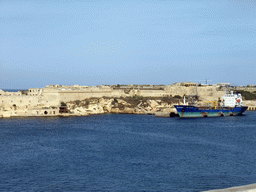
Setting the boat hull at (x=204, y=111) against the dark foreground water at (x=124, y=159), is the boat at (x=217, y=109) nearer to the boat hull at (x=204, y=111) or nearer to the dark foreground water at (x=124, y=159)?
the boat hull at (x=204, y=111)

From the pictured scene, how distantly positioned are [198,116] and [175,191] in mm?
35302

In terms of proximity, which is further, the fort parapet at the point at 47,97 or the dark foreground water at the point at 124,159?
the fort parapet at the point at 47,97

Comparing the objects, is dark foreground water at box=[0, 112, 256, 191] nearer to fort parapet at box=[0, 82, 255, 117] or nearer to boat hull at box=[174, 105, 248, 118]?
fort parapet at box=[0, 82, 255, 117]

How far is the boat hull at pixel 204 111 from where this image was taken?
46500 millimetres

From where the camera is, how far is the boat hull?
153 feet

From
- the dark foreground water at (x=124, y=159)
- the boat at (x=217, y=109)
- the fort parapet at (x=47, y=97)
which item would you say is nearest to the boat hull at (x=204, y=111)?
the boat at (x=217, y=109)

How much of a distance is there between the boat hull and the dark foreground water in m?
14.6

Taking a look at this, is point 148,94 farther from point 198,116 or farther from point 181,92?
point 198,116

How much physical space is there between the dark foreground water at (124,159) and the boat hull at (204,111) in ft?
48.0

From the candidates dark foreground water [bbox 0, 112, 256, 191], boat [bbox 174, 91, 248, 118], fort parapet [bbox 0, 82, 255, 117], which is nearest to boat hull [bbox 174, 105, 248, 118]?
boat [bbox 174, 91, 248, 118]

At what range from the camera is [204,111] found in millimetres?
47938

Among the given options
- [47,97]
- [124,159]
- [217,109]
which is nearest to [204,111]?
[217,109]

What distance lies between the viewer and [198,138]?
27.5 m

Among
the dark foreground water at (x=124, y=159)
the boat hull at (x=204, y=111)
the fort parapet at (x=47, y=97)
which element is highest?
the fort parapet at (x=47, y=97)
